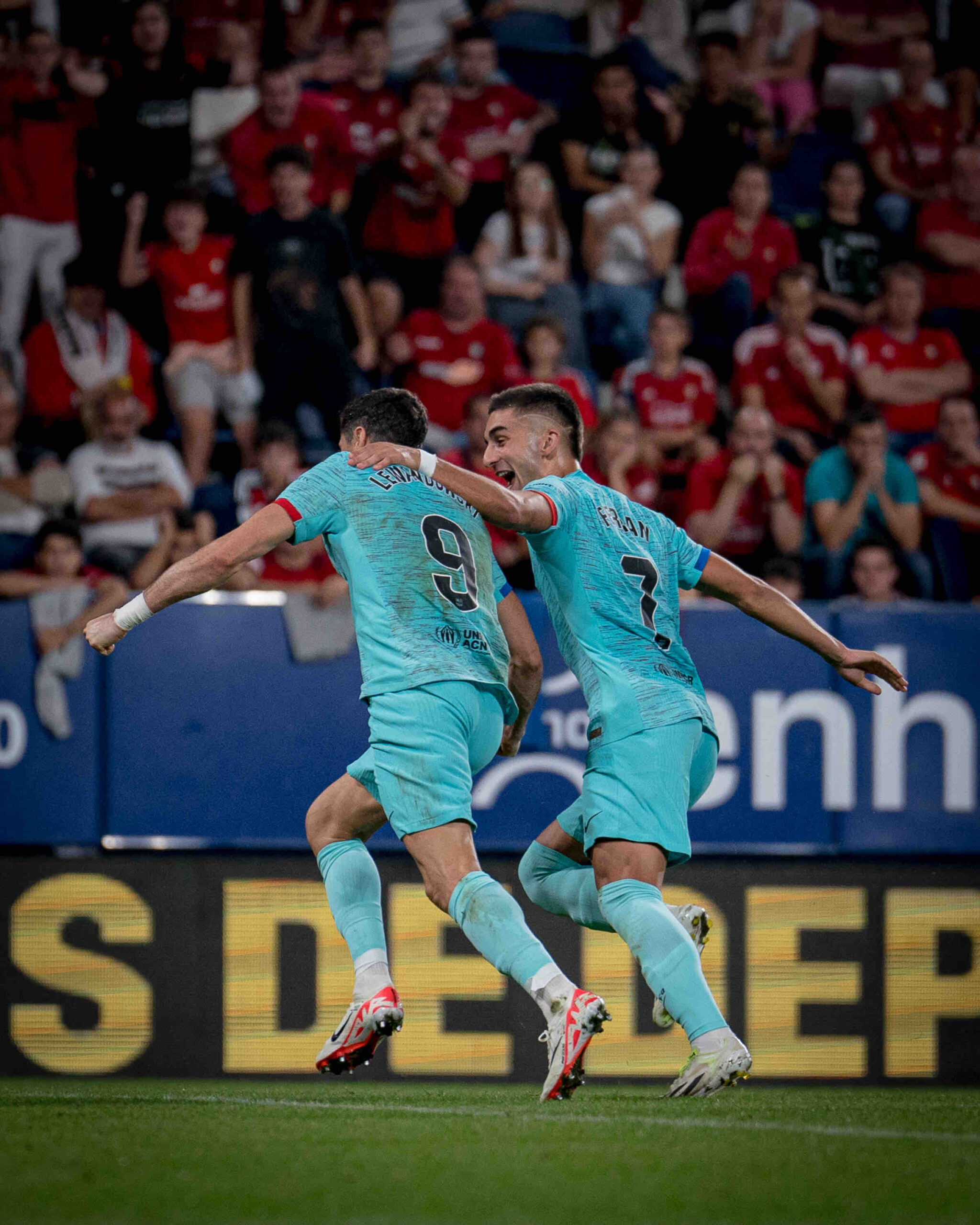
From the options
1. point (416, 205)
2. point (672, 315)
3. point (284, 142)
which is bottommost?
point (672, 315)

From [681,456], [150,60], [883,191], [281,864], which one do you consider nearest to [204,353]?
[150,60]

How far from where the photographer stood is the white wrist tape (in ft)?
14.6

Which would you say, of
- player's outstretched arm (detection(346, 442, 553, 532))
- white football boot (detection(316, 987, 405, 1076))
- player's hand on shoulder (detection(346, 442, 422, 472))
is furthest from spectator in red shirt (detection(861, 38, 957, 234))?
white football boot (detection(316, 987, 405, 1076))

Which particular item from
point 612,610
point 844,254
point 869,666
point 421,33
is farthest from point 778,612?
point 421,33

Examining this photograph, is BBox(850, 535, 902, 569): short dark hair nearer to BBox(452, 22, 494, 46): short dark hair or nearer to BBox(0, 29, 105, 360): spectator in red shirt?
BBox(452, 22, 494, 46): short dark hair

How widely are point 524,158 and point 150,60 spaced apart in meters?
2.32

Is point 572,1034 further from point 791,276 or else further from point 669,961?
point 791,276

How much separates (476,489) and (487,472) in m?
4.55

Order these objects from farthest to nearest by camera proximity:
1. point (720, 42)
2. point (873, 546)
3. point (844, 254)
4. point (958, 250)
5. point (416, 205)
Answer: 1. point (720, 42)
2. point (958, 250)
3. point (844, 254)
4. point (416, 205)
5. point (873, 546)

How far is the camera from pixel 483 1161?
12.0ft

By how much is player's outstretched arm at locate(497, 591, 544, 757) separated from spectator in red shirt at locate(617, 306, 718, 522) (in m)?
4.37

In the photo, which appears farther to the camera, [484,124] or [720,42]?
[720,42]

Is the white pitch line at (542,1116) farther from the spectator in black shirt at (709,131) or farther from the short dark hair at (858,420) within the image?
the spectator in black shirt at (709,131)

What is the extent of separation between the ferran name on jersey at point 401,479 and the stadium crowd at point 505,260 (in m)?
3.05
